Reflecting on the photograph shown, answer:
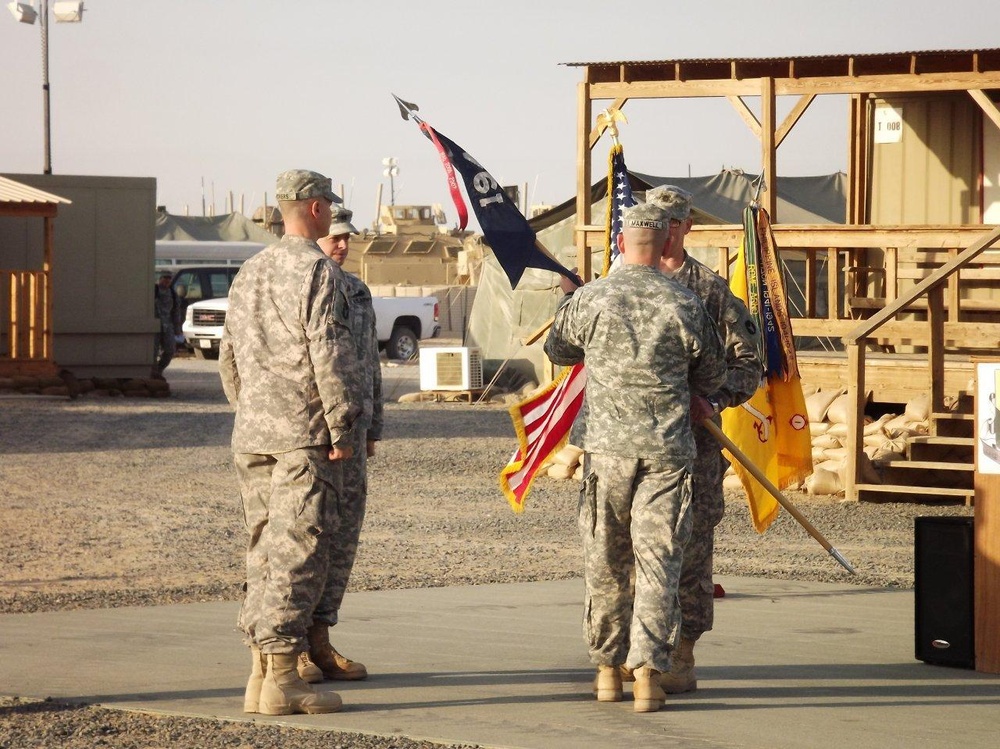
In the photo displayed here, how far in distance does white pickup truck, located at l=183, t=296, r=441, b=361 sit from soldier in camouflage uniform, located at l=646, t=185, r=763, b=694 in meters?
24.8

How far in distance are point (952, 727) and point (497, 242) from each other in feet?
13.7

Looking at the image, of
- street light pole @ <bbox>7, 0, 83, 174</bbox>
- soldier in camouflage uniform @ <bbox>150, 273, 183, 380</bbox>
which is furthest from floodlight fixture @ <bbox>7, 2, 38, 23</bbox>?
soldier in camouflage uniform @ <bbox>150, 273, 183, 380</bbox>

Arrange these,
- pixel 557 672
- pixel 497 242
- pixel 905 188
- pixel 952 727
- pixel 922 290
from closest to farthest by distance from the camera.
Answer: pixel 952 727 → pixel 557 672 → pixel 497 242 → pixel 922 290 → pixel 905 188

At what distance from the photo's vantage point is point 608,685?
5500 mm

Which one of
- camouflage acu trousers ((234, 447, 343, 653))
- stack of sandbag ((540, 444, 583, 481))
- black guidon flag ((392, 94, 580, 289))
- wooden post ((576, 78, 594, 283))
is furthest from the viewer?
wooden post ((576, 78, 594, 283))

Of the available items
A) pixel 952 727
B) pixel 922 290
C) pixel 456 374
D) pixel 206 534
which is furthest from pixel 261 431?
pixel 456 374

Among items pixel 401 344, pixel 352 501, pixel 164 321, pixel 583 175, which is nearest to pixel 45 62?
pixel 164 321

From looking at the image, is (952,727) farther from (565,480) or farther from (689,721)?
(565,480)

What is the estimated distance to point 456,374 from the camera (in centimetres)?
2234

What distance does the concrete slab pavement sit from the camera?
513cm

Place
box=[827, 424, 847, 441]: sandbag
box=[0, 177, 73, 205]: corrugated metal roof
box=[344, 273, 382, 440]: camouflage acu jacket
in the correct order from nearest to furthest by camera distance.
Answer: box=[344, 273, 382, 440]: camouflage acu jacket < box=[827, 424, 847, 441]: sandbag < box=[0, 177, 73, 205]: corrugated metal roof

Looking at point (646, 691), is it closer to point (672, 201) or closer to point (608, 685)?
point (608, 685)

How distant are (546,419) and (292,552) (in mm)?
4196

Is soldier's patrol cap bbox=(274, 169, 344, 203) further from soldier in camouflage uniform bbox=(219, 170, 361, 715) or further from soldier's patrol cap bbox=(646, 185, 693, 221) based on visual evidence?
soldier's patrol cap bbox=(646, 185, 693, 221)
